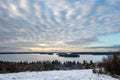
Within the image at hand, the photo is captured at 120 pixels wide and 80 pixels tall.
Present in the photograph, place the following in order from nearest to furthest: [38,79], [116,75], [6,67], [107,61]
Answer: [38,79]
[116,75]
[107,61]
[6,67]

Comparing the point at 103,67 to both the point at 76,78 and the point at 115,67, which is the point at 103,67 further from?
the point at 76,78

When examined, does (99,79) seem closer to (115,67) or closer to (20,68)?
(115,67)

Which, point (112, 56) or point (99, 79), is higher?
point (112, 56)

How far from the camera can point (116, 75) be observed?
17.4 m

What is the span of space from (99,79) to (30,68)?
1005cm

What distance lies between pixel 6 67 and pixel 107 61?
10.0 meters

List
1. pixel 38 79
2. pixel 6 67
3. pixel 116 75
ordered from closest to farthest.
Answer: pixel 38 79 → pixel 116 75 → pixel 6 67

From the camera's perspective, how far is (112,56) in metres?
18.9

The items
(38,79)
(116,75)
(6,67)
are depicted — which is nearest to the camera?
(38,79)

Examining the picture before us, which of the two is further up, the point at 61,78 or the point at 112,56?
the point at 112,56

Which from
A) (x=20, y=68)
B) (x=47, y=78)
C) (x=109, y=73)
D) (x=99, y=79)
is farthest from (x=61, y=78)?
(x=20, y=68)

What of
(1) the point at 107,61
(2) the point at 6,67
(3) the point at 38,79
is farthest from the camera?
(2) the point at 6,67

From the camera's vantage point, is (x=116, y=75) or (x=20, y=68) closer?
(x=116, y=75)

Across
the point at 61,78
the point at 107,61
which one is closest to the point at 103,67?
the point at 107,61
